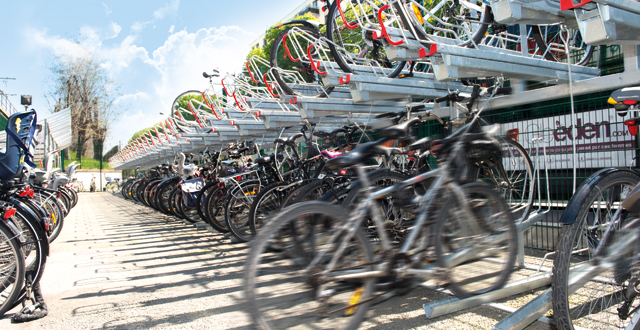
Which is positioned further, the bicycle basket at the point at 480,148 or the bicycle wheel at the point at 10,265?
the bicycle wheel at the point at 10,265

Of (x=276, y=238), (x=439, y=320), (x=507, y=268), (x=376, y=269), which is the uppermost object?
(x=276, y=238)

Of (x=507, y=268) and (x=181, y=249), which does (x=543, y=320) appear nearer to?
(x=507, y=268)

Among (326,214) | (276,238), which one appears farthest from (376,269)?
(276,238)

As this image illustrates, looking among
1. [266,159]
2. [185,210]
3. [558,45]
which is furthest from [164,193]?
[558,45]

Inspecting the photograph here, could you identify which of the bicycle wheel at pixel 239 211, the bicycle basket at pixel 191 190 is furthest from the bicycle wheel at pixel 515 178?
the bicycle basket at pixel 191 190

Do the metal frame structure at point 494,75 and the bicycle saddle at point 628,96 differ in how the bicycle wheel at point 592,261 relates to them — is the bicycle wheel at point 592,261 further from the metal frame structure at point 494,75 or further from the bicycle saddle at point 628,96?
the bicycle saddle at point 628,96

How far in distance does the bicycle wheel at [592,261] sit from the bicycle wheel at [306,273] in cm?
86

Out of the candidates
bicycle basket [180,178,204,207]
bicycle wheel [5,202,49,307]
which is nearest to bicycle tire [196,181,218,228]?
bicycle basket [180,178,204,207]

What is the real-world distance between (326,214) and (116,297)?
2350 millimetres

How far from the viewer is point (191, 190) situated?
6254mm

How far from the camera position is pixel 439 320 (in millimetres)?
2625

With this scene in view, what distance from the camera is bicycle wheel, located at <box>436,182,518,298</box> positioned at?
218cm

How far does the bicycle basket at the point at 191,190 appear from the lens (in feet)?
20.5

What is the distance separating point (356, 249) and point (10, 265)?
2564 millimetres
